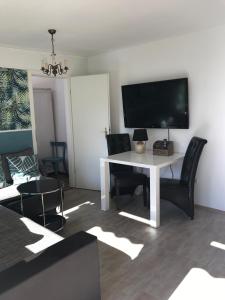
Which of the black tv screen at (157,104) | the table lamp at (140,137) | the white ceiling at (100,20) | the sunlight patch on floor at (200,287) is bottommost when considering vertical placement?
the sunlight patch on floor at (200,287)

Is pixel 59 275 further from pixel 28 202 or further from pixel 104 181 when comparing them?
pixel 104 181

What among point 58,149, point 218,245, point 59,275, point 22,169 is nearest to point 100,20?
A: point 22,169

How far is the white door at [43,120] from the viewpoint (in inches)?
218

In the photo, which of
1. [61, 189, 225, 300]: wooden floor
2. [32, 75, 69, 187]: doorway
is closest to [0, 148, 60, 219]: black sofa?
[61, 189, 225, 300]: wooden floor

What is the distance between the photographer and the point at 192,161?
125 inches

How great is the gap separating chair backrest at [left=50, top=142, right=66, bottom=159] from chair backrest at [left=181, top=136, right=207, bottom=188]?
9.86 feet

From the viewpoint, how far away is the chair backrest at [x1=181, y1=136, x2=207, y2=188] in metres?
3.09

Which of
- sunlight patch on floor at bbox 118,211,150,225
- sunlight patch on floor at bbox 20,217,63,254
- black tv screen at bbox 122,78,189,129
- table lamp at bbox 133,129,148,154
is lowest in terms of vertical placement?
sunlight patch on floor at bbox 118,211,150,225

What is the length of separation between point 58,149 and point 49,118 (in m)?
0.72

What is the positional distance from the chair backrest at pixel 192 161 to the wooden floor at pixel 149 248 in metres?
0.53

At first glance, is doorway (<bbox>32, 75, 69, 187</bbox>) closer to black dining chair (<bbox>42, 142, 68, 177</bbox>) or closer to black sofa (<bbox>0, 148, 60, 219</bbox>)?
black dining chair (<bbox>42, 142, 68, 177</bbox>)

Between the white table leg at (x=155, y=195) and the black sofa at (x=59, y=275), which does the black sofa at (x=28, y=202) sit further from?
the black sofa at (x=59, y=275)

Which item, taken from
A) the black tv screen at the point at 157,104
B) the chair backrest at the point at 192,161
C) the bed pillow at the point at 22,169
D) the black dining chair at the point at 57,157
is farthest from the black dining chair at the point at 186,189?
the black dining chair at the point at 57,157

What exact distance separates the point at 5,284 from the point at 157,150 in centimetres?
288
